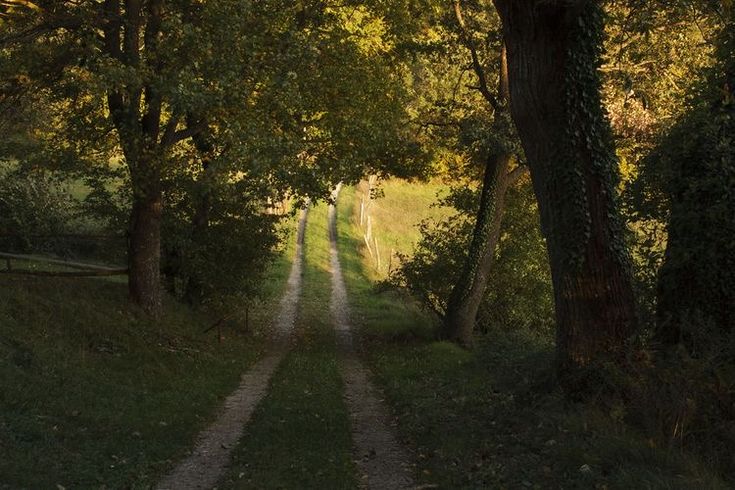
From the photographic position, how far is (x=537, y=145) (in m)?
10.6

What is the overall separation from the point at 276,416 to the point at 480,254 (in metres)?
11.3

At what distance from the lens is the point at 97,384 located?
13.4 metres

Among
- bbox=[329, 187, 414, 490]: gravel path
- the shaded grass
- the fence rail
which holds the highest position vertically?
the fence rail

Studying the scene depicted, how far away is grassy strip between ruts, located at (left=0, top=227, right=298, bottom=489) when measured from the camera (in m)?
9.24

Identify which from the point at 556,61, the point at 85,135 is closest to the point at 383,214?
the point at 85,135

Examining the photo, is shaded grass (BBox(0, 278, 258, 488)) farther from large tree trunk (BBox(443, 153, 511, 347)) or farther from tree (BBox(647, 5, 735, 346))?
tree (BBox(647, 5, 735, 346))

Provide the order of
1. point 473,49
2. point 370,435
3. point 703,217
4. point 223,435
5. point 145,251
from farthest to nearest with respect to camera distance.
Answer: point 473,49 < point 145,251 < point 370,435 < point 223,435 < point 703,217

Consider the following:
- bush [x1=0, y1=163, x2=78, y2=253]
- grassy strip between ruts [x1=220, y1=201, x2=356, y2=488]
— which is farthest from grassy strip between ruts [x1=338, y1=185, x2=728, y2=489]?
bush [x1=0, y1=163, x2=78, y2=253]

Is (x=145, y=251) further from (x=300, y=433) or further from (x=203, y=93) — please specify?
(x=300, y=433)

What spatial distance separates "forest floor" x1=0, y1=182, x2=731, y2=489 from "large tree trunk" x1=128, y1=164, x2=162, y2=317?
30.8 inches

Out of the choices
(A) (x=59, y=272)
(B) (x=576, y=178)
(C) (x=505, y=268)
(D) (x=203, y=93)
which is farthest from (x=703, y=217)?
(A) (x=59, y=272)

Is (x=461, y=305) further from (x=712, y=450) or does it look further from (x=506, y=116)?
(x=712, y=450)

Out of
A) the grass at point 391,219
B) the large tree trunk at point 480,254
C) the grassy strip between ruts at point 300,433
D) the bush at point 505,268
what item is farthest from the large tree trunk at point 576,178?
the grass at point 391,219

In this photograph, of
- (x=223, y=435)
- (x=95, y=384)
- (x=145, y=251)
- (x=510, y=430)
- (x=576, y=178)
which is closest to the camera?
(x=576, y=178)
